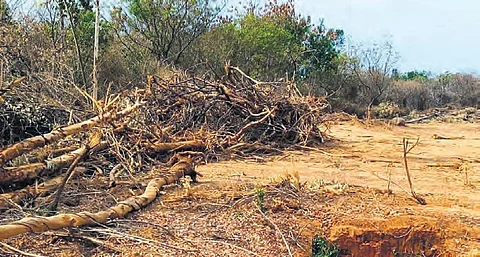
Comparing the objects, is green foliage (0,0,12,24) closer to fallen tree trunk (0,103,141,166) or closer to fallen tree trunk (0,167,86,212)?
fallen tree trunk (0,103,141,166)

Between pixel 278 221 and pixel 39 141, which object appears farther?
pixel 39 141

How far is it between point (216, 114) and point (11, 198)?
568 cm

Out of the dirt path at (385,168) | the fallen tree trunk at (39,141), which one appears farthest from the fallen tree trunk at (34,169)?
the dirt path at (385,168)

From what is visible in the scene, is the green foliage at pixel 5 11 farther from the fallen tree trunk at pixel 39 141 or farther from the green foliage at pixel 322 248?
the green foliage at pixel 322 248

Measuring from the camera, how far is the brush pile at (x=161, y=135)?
502 centimetres

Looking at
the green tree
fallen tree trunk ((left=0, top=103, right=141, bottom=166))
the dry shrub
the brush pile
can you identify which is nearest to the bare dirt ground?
the brush pile

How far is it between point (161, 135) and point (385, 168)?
327 cm

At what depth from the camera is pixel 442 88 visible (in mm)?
28875

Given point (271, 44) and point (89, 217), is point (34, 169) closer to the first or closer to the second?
point (89, 217)

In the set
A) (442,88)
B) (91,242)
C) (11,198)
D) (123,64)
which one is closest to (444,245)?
(91,242)

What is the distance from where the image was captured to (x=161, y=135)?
8.06 m

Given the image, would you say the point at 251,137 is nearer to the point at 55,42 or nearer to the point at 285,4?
the point at 55,42

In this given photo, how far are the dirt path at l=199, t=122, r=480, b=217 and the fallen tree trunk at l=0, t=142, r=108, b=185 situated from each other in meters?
1.93

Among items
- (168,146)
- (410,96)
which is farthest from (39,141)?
(410,96)
